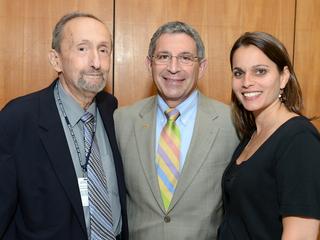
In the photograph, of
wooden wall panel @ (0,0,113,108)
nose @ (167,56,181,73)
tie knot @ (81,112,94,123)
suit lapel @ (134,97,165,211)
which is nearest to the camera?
tie knot @ (81,112,94,123)

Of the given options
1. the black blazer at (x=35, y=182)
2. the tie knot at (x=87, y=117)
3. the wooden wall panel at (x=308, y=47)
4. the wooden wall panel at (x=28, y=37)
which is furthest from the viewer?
the wooden wall panel at (x=308, y=47)

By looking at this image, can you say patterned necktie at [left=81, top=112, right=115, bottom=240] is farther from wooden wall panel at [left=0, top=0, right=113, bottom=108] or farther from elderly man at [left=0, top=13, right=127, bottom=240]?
wooden wall panel at [left=0, top=0, right=113, bottom=108]

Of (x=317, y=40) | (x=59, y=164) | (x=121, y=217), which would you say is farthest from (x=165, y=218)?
(x=317, y=40)

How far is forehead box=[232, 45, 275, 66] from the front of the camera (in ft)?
5.70

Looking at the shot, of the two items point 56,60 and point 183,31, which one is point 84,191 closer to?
point 56,60

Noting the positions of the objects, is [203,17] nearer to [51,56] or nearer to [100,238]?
[51,56]

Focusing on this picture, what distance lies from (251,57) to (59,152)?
92 centimetres

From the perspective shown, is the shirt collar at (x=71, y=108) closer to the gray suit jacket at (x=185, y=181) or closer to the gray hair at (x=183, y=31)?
the gray suit jacket at (x=185, y=181)

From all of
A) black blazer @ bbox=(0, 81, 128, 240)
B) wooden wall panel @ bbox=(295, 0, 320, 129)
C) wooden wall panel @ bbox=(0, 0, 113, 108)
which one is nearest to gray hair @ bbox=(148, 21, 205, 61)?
wooden wall panel @ bbox=(0, 0, 113, 108)

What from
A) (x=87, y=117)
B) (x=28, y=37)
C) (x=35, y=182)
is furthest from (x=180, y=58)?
(x=28, y=37)

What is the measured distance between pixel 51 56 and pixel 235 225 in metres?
1.16

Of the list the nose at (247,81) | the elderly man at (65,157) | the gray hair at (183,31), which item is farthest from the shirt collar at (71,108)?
the nose at (247,81)

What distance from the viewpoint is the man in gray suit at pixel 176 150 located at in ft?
6.35

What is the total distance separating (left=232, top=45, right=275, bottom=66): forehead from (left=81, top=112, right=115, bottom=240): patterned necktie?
747mm
